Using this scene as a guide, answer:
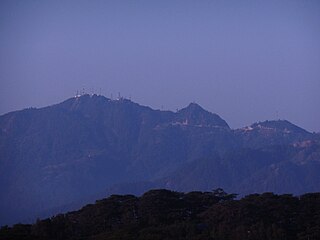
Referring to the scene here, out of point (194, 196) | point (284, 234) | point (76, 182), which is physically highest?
point (76, 182)

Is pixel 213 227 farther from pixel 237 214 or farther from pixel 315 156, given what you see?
pixel 315 156

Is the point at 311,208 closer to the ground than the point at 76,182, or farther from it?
closer to the ground

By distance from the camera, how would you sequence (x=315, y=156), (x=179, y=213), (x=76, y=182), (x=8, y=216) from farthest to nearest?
(x=76, y=182)
(x=315, y=156)
(x=8, y=216)
(x=179, y=213)

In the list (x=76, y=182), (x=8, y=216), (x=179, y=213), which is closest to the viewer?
(x=179, y=213)

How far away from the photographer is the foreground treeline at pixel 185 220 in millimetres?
46812

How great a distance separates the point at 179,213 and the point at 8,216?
10475cm

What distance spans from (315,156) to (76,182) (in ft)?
201

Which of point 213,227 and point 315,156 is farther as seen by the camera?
point 315,156

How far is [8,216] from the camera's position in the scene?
154375mm

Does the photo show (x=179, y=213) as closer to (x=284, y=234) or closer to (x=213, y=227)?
(x=213, y=227)

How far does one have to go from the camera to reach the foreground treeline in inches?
1843

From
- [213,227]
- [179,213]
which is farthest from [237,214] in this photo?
[179,213]

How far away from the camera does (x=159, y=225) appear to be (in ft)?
170

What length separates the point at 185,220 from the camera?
52969mm
